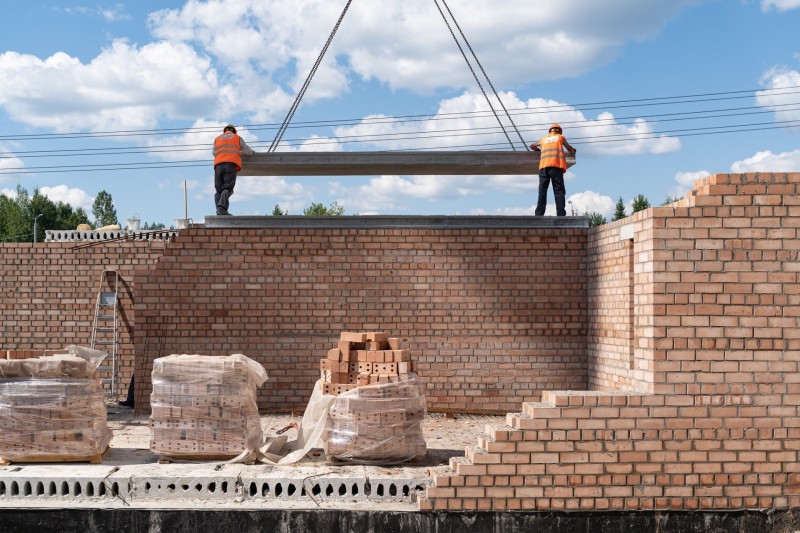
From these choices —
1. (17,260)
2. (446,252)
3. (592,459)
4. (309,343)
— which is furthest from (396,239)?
(17,260)

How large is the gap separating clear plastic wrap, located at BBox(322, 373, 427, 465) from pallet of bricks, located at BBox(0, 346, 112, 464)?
2.06 meters

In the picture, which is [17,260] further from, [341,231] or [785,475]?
[785,475]

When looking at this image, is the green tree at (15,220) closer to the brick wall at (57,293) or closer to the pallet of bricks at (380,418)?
the brick wall at (57,293)

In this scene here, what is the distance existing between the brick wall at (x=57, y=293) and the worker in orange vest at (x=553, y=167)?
19.7 feet

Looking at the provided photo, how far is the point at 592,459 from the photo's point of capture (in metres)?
5.67

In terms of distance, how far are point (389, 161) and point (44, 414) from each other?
4958mm

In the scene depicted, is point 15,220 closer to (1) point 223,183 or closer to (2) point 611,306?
(1) point 223,183

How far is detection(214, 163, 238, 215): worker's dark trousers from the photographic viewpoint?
9438 millimetres

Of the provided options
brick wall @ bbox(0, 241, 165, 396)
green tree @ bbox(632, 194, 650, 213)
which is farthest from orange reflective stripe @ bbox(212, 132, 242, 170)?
green tree @ bbox(632, 194, 650, 213)

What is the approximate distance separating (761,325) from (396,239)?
432cm

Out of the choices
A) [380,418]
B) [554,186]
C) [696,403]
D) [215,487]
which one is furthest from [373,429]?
[554,186]

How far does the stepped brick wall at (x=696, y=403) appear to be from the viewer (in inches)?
220

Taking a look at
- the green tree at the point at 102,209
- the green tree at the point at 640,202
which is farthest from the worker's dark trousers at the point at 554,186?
the green tree at the point at 102,209

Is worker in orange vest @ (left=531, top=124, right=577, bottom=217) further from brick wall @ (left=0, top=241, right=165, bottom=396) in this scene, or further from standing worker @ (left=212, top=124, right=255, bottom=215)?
brick wall @ (left=0, top=241, right=165, bottom=396)
